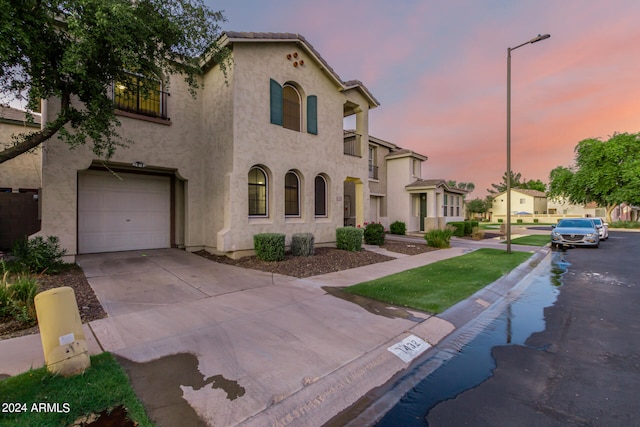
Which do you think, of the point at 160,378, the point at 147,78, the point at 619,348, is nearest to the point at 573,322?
the point at 619,348

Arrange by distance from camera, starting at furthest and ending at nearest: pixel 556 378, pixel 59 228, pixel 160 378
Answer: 1. pixel 59 228
2. pixel 556 378
3. pixel 160 378

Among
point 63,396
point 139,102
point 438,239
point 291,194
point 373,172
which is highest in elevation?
point 139,102

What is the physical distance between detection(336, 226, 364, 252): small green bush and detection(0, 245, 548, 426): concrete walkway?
521cm

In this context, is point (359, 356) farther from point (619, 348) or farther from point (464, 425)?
point (619, 348)

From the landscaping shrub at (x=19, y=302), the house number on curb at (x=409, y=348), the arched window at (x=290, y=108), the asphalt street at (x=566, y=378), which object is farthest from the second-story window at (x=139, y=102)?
the asphalt street at (x=566, y=378)

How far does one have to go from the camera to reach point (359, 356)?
3.85 meters

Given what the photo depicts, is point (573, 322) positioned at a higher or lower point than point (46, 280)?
lower

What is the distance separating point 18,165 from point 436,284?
1610 cm

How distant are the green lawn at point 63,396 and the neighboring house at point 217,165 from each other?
6914 millimetres

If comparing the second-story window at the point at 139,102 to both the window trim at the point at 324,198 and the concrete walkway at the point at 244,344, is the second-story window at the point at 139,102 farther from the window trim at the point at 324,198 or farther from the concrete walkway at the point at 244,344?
the window trim at the point at 324,198

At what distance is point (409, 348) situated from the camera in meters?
4.23

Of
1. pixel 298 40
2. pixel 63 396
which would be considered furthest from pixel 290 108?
pixel 63 396

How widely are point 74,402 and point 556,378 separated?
5.28 m

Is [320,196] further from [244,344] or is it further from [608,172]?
[608,172]
